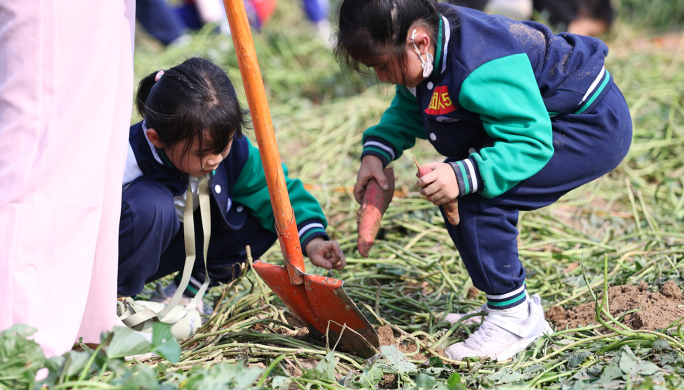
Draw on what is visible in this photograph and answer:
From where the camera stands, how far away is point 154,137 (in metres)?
1.63

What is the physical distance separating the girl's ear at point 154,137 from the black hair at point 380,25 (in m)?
0.54

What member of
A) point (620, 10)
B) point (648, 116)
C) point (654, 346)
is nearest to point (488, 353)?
point (654, 346)

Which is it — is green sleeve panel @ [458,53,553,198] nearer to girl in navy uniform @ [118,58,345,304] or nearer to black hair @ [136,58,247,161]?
girl in navy uniform @ [118,58,345,304]

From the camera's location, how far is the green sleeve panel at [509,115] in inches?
56.7

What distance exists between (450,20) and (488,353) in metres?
0.86

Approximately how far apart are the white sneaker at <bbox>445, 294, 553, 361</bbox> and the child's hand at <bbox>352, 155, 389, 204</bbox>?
0.47 meters

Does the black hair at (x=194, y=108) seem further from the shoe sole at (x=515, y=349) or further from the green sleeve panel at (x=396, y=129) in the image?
the shoe sole at (x=515, y=349)

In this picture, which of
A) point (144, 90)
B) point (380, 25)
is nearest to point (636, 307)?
point (380, 25)

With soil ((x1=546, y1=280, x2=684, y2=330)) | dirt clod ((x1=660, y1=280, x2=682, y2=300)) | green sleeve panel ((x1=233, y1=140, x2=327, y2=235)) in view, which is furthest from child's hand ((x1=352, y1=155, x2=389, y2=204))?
dirt clod ((x1=660, y1=280, x2=682, y2=300))

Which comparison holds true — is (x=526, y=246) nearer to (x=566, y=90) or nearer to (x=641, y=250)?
(x=641, y=250)

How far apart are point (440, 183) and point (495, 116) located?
0.20m

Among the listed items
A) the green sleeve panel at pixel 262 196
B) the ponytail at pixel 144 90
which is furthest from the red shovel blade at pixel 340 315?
the ponytail at pixel 144 90

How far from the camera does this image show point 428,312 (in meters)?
1.82

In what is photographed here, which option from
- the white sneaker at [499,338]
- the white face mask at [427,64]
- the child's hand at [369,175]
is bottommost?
the white sneaker at [499,338]
